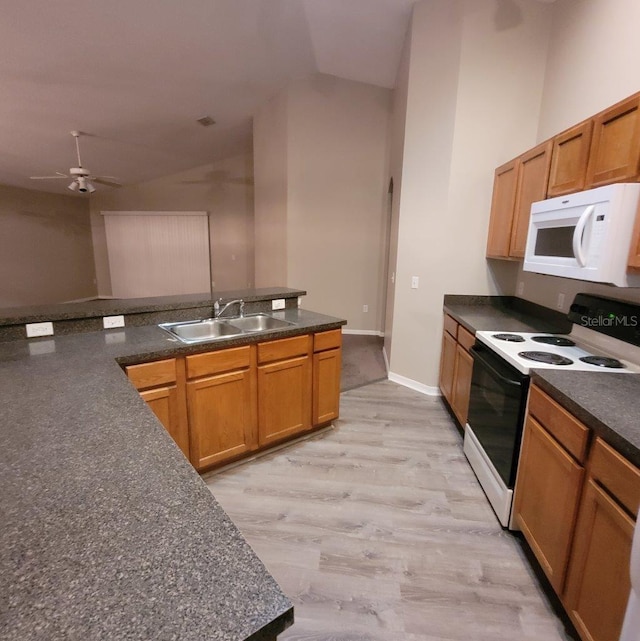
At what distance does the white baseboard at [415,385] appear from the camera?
352 cm

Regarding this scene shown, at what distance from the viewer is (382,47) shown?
12.7ft

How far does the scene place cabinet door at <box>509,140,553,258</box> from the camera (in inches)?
91.6

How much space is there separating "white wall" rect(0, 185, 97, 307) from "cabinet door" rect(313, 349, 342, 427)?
27.4 ft

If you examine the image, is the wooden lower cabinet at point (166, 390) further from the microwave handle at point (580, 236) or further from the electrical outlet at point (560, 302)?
the electrical outlet at point (560, 302)

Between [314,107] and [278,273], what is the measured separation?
7.56 ft

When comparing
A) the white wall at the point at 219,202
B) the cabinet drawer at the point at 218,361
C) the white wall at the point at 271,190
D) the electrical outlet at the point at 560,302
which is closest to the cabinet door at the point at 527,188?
the electrical outlet at the point at 560,302

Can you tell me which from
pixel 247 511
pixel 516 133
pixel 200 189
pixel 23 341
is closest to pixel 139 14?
pixel 23 341

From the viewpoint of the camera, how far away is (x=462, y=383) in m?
2.74

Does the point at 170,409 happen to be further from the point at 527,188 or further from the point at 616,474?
the point at 527,188

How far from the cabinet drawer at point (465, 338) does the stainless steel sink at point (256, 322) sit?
1356 millimetres

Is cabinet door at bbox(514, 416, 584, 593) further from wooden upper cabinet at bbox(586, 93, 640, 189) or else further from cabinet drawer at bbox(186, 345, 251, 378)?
cabinet drawer at bbox(186, 345, 251, 378)

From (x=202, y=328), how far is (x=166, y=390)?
2.28 ft

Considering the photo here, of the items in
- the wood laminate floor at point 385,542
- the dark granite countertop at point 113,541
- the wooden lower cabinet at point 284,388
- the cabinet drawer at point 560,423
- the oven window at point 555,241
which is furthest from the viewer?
the wooden lower cabinet at point 284,388

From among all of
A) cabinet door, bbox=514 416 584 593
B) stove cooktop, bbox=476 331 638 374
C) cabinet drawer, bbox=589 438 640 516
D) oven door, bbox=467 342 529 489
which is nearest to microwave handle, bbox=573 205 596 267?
stove cooktop, bbox=476 331 638 374
